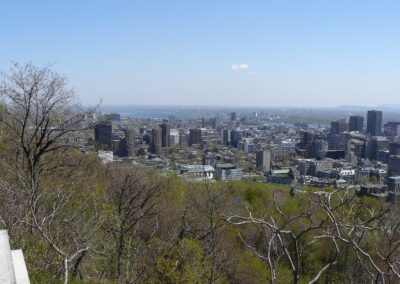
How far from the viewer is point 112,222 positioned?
36.5 ft

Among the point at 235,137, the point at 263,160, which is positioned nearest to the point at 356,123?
the point at 235,137

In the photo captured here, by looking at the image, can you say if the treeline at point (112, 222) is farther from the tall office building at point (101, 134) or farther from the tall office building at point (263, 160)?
the tall office building at point (263, 160)

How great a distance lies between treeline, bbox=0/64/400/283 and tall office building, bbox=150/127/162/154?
147ft

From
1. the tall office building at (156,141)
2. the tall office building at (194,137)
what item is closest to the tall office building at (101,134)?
the tall office building at (156,141)

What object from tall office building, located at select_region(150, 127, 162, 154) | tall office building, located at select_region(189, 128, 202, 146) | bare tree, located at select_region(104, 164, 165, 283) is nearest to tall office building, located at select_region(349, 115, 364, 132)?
tall office building, located at select_region(189, 128, 202, 146)

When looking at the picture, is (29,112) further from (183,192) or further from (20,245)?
(183,192)

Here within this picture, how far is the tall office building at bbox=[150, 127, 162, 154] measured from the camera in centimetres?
6241

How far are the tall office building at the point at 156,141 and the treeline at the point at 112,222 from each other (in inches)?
1761

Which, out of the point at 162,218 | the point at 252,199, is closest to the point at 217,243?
the point at 162,218

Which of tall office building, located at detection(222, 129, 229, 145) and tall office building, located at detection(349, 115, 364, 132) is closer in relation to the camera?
tall office building, located at detection(222, 129, 229, 145)

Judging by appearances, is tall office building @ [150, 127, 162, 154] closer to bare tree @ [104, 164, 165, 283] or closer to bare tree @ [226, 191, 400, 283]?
bare tree @ [104, 164, 165, 283]

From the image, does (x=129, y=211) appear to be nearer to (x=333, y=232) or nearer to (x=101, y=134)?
(x=333, y=232)

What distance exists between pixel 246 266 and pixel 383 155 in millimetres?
55282

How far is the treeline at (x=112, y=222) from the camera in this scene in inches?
243
